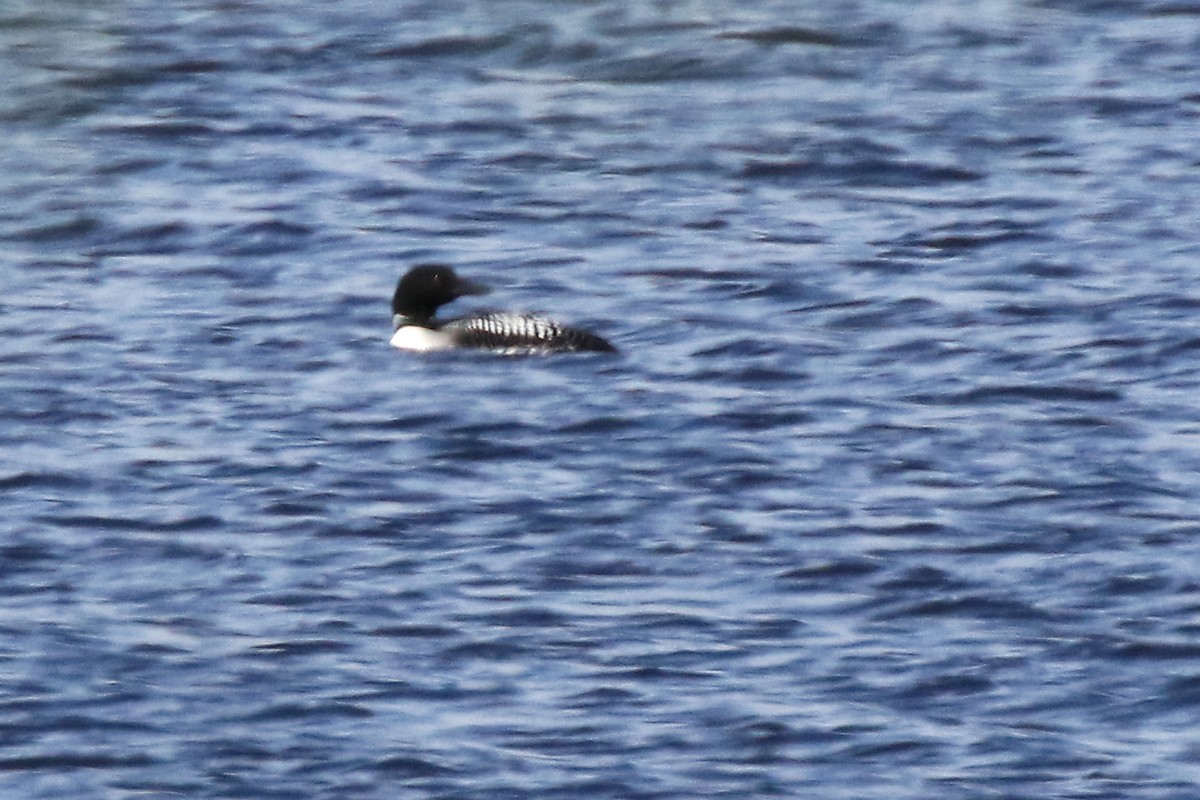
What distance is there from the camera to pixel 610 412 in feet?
31.8

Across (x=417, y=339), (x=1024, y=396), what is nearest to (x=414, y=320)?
(x=417, y=339)

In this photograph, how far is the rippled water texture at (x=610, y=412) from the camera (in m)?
5.61

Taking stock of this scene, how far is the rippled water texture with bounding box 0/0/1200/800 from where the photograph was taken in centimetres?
561

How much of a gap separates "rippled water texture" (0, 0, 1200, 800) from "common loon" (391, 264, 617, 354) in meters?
0.13

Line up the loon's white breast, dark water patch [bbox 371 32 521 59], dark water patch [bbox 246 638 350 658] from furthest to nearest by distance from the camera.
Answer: dark water patch [bbox 371 32 521 59]
the loon's white breast
dark water patch [bbox 246 638 350 658]

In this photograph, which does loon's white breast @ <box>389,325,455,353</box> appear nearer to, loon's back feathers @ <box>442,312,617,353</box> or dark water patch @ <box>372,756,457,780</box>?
loon's back feathers @ <box>442,312,617,353</box>

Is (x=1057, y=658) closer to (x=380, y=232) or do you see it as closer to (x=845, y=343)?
(x=845, y=343)

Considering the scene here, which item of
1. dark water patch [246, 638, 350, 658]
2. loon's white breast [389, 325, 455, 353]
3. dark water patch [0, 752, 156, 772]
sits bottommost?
loon's white breast [389, 325, 455, 353]

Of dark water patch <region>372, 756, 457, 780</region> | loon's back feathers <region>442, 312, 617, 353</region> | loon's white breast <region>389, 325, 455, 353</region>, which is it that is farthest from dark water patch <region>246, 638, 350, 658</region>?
loon's white breast <region>389, 325, 455, 353</region>

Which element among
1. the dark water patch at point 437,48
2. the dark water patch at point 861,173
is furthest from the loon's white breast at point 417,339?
the dark water patch at point 437,48

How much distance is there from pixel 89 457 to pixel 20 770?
3.47 m

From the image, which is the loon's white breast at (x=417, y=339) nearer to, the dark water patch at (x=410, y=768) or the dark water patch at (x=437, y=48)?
the dark water patch at (x=437, y=48)

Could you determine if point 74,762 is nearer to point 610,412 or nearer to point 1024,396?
point 610,412

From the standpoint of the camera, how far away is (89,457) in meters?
9.06
